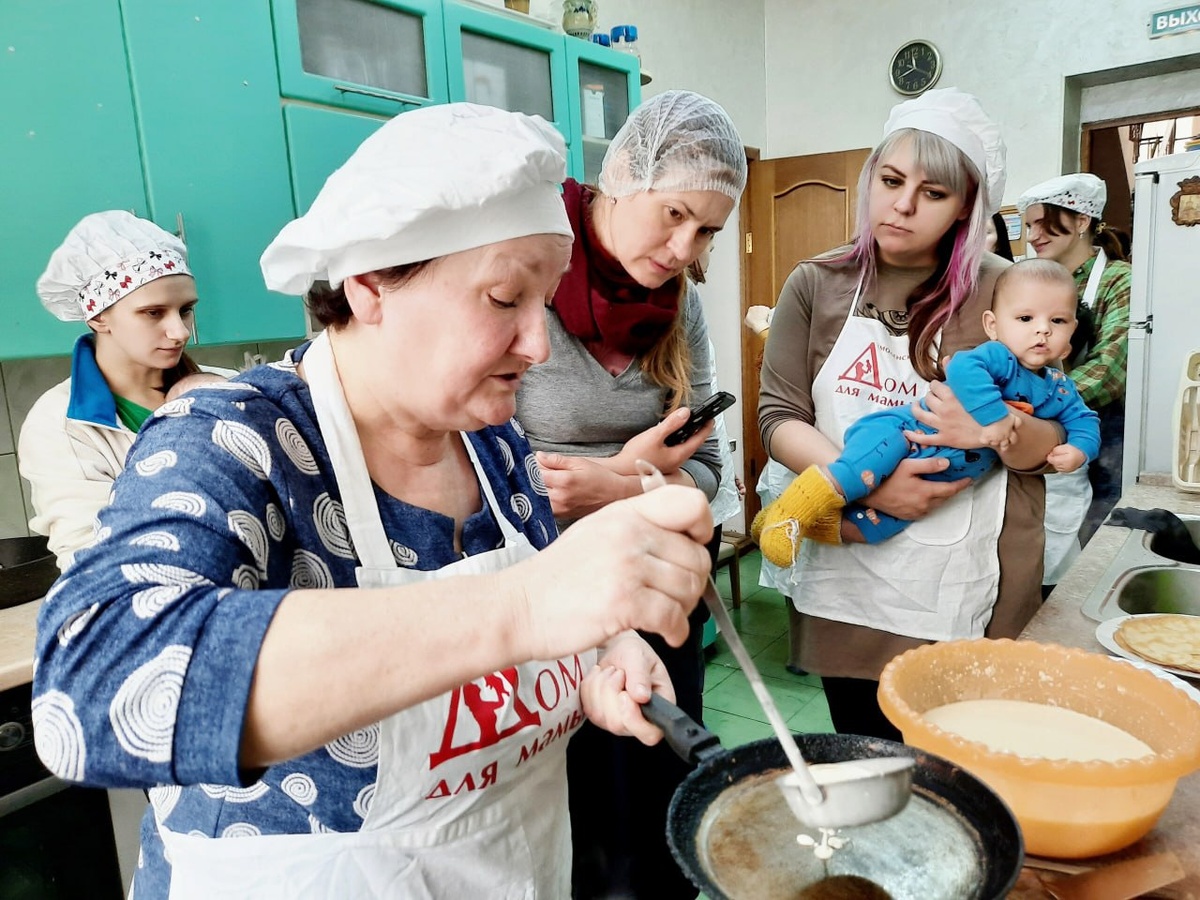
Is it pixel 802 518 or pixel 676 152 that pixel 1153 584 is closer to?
pixel 802 518

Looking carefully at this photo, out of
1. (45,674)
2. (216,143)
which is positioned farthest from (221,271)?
(45,674)

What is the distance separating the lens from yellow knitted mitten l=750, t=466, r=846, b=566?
64.5 inches

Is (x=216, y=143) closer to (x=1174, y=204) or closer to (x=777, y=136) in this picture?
(x=1174, y=204)

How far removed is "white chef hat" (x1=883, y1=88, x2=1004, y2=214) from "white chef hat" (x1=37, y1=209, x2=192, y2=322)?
1.64 metres

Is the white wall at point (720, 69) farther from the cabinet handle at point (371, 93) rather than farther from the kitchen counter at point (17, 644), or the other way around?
the kitchen counter at point (17, 644)

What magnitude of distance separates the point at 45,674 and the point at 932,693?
2.86 ft

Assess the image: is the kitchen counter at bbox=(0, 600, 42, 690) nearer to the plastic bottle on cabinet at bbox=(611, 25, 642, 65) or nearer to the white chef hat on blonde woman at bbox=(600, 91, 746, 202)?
the white chef hat on blonde woman at bbox=(600, 91, 746, 202)

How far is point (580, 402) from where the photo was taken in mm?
1568

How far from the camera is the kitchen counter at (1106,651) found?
0.76m

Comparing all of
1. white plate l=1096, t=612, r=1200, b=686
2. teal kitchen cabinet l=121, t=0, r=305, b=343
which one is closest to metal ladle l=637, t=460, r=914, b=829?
white plate l=1096, t=612, r=1200, b=686

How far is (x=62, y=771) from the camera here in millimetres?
588

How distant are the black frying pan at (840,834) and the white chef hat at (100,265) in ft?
5.47

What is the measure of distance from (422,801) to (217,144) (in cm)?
186

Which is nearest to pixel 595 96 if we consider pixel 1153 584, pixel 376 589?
pixel 1153 584
